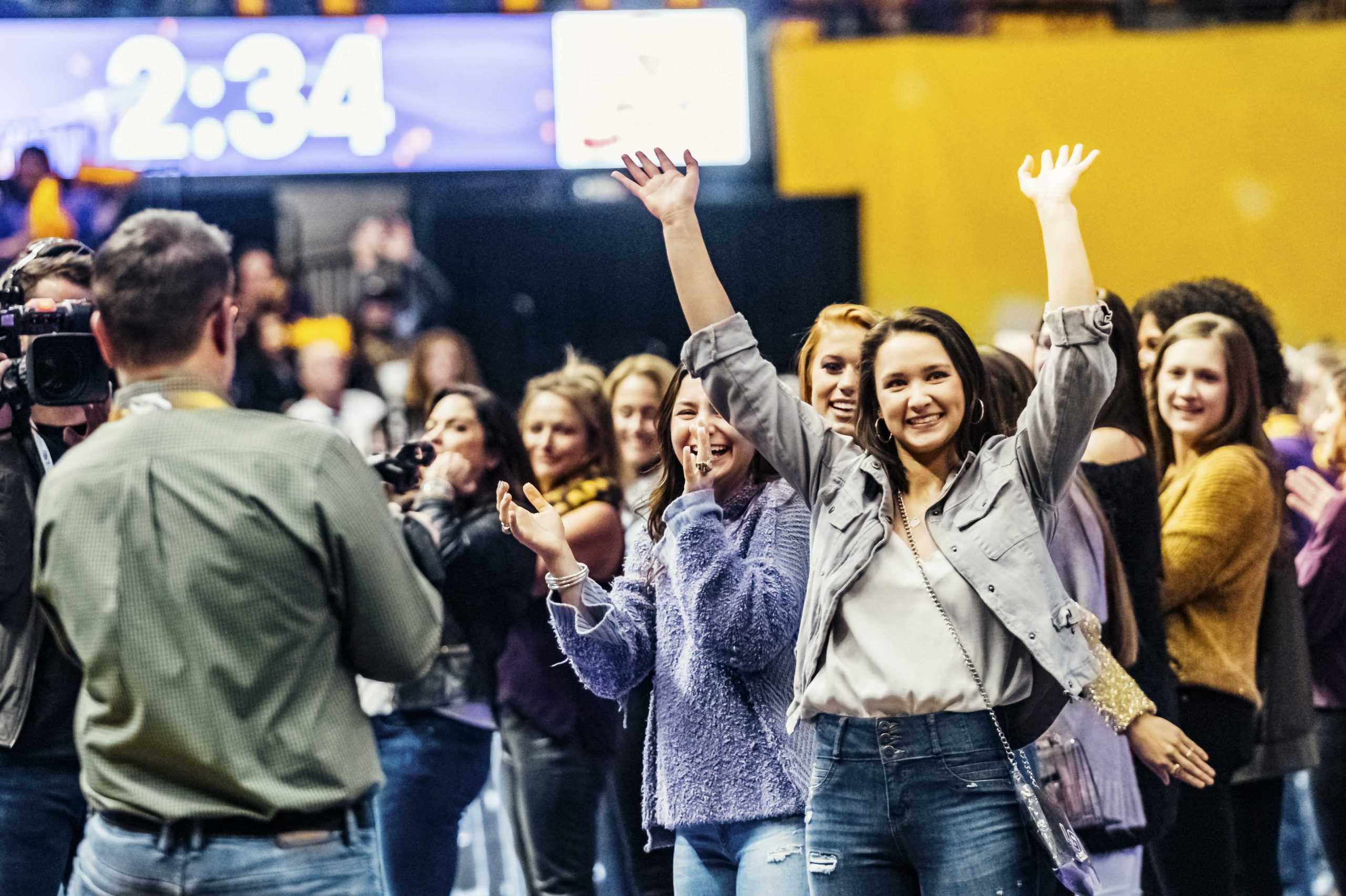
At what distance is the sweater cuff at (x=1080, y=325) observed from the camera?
2.36 metres

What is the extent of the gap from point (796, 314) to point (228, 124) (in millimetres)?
3092

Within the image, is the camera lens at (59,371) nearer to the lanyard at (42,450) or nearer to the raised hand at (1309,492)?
the lanyard at (42,450)

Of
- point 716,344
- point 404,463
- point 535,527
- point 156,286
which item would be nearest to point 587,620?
point 535,527

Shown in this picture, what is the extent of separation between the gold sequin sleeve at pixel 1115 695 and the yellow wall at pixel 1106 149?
19.7 ft

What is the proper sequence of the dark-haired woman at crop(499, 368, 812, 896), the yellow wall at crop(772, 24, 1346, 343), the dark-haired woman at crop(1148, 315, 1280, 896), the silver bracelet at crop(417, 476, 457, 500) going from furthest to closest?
the yellow wall at crop(772, 24, 1346, 343) < the silver bracelet at crop(417, 476, 457, 500) < the dark-haired woman at crop(1148, 315, 1280, 896) < the dark-haired woman at crop(499, 368, 812, 896)

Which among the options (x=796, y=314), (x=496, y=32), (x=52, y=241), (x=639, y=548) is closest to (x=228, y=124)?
(x=496, y=32)

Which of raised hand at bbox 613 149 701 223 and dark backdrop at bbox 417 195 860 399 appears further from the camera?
dark backdrop at bbox 417 195 860 399

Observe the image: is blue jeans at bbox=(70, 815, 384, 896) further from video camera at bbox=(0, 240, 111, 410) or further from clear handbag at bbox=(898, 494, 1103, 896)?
clear handbag at bbox=(898, 494, 1103, 896)

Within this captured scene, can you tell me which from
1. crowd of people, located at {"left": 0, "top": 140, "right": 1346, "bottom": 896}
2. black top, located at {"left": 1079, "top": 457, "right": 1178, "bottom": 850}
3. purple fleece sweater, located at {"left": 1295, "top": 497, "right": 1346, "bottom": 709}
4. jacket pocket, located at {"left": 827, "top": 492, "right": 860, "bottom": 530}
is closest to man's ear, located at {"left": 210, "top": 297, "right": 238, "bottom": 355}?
crowd of people, located at {"left": 0, "top": 140, "right": 1346, "bottom": 896}

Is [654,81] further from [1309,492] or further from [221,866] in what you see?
[221,866]

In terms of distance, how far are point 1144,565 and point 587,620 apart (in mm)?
1259

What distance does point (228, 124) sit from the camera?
23.6ft

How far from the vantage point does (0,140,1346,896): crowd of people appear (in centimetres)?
194

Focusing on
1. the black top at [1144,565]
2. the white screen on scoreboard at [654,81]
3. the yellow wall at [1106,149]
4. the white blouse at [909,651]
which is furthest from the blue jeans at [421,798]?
the yellow wall at [1106,149]
